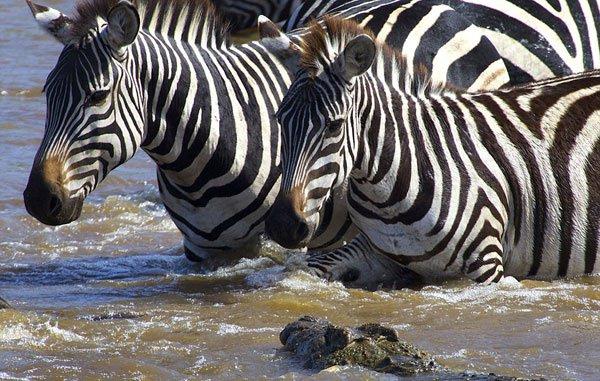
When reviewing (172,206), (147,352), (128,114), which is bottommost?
(147,352)

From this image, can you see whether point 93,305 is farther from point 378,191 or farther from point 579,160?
point 579,160

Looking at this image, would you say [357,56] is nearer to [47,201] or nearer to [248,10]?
[47,201]

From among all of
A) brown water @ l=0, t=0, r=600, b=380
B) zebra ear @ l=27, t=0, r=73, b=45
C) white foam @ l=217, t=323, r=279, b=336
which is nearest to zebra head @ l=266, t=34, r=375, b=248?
white foam @ l=217, t=323, r=279, b=336

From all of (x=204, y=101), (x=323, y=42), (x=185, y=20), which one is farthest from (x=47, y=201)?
(x=323, y=42)

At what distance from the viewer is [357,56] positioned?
754 cm

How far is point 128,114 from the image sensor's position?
7.86m

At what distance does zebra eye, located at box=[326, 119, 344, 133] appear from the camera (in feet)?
24.7

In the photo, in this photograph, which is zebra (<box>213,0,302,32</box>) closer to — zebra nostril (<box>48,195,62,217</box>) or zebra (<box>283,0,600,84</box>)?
zebra (<box>283,0,600,84</box>)

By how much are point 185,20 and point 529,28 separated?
116 inches

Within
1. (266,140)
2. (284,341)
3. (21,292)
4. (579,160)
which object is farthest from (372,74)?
(21,292)

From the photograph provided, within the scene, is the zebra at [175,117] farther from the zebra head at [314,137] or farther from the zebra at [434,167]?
the zebra at [434,167]

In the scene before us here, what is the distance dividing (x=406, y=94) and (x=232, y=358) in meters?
2.28

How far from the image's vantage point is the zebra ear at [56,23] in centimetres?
793

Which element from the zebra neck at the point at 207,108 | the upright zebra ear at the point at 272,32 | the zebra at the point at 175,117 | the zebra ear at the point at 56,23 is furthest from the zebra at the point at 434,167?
the zebra ear at the point at 56,23
